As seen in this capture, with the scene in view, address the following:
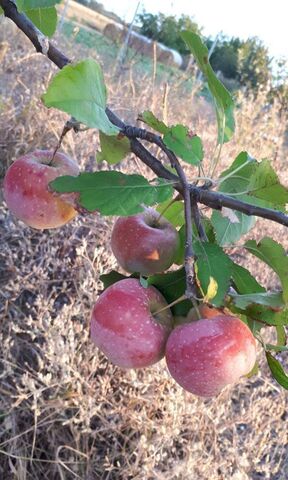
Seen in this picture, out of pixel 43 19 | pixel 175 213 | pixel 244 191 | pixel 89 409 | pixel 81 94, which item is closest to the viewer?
pixel 81 94

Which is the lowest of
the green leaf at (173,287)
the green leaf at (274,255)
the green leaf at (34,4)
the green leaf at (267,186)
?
the green leaf at (173,287)

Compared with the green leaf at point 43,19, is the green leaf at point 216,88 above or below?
above

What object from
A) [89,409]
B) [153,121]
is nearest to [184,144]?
[153,121]

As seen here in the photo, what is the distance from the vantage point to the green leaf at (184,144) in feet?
1.81

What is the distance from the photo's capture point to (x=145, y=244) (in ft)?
1.86

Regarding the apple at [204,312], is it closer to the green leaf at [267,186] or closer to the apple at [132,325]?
the apple at [132,325]

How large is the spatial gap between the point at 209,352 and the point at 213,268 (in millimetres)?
76

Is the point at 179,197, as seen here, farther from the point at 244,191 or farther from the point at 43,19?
the point at 43,19

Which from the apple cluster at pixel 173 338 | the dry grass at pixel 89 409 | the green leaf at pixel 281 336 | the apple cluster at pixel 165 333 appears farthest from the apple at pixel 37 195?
the dry grass at pixel 89 409

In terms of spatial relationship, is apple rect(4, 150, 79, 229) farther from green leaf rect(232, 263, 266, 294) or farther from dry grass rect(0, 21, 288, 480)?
dry grass rect(0, 21, 288, 480)

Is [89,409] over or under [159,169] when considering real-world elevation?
under

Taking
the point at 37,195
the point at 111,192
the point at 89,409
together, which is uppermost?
the point at 111,192

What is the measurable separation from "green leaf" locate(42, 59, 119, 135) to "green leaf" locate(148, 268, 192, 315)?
149 millimetres

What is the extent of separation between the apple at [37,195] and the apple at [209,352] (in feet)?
0.65
